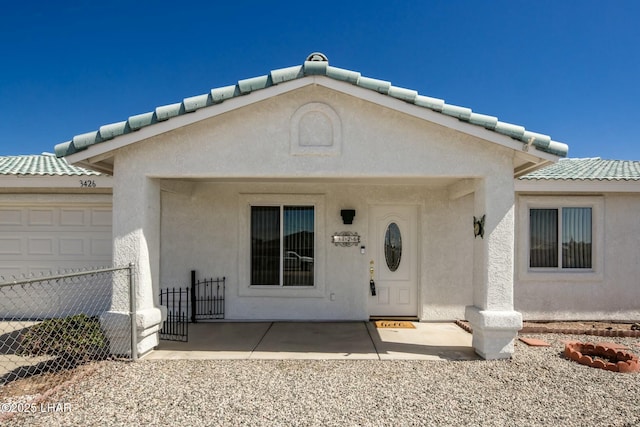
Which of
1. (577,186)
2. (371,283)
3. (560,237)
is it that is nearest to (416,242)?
(371,283)

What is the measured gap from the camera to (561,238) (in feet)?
29.9

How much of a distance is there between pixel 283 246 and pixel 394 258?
271cm

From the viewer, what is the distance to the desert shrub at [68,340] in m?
6.26

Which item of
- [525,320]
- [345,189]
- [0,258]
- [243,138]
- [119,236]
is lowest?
[525,320]

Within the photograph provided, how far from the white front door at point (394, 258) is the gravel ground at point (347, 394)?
9.84 feet

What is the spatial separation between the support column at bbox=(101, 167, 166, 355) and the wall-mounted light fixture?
4.23 meters

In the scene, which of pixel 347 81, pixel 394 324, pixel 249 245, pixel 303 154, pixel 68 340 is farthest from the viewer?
pixel 249 245

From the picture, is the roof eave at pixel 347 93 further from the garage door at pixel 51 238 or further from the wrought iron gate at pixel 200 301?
the wrought iron gate at pixel 200 301

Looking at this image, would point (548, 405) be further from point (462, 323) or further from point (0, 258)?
point (0, 258)

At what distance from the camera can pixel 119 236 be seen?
632 centimetres

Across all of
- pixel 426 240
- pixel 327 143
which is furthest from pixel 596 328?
pixel 327 143

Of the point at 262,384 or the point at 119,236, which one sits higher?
the point at 119,236

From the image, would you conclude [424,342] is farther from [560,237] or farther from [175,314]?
[175,314]

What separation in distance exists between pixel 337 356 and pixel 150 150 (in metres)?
4.68
